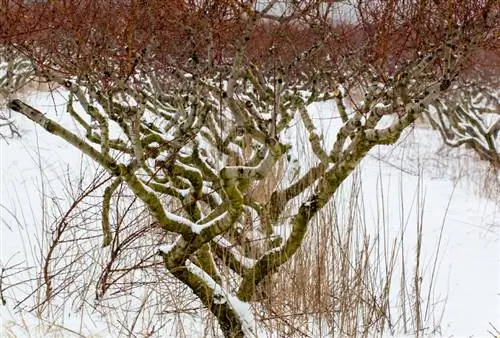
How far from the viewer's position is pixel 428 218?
6.64m

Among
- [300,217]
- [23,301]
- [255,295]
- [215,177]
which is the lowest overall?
[255,295]

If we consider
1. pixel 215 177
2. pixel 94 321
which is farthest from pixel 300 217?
pixel 94 321

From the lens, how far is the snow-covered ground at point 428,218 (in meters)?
3.90

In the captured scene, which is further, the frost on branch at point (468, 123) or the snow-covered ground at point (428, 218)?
the frost on branch at point (468, 123)

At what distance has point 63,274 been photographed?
3656mm

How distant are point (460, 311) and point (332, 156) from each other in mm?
1378

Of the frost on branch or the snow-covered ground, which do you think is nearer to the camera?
the snow-covered ground

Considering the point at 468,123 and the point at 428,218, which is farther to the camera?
the point at 468,123

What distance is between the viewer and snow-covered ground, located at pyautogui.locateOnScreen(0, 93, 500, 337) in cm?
390

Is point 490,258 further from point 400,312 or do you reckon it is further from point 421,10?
point 421,10

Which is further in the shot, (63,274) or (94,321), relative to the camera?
(63,274)

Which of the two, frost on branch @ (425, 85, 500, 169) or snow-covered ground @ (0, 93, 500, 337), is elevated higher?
frost on branch @ (425, 85, 500, 169)

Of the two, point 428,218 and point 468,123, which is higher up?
point 468,123

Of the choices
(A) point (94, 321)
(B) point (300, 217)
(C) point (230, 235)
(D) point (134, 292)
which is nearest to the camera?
(B) point (300, 217)
